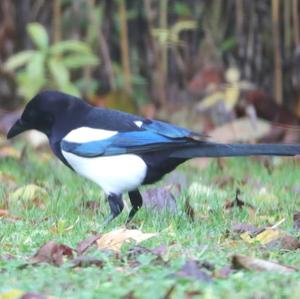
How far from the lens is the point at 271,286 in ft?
12.1

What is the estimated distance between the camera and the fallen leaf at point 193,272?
12.4 ft

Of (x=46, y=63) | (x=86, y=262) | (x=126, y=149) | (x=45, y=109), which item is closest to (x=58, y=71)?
(x=46, y=63)

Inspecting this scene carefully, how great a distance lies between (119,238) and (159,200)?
4.25ft

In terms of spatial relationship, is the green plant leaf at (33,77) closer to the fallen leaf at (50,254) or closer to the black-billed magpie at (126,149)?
the black-billed magpie at (126,149)

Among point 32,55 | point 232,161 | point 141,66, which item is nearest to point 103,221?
point 232,161

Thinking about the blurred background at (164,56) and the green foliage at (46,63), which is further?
the blurred background at (164,56)

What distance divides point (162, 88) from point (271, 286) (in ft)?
20.4

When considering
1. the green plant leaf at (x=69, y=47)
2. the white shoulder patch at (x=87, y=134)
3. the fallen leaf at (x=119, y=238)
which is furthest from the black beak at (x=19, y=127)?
the green plant leaf at (x=69, y=47)

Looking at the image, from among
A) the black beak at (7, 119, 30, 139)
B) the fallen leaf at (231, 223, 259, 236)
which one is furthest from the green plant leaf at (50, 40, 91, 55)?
the fallen leaf at (231, 223, 259, 236)

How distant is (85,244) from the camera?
443 cm

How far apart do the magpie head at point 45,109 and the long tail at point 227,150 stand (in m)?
0.73

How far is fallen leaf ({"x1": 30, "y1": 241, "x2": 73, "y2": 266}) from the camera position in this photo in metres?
4.19

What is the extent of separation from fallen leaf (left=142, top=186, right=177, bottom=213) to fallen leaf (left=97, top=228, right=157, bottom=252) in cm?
90

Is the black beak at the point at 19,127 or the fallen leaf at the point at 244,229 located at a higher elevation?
the black beak at the point at 19,127
